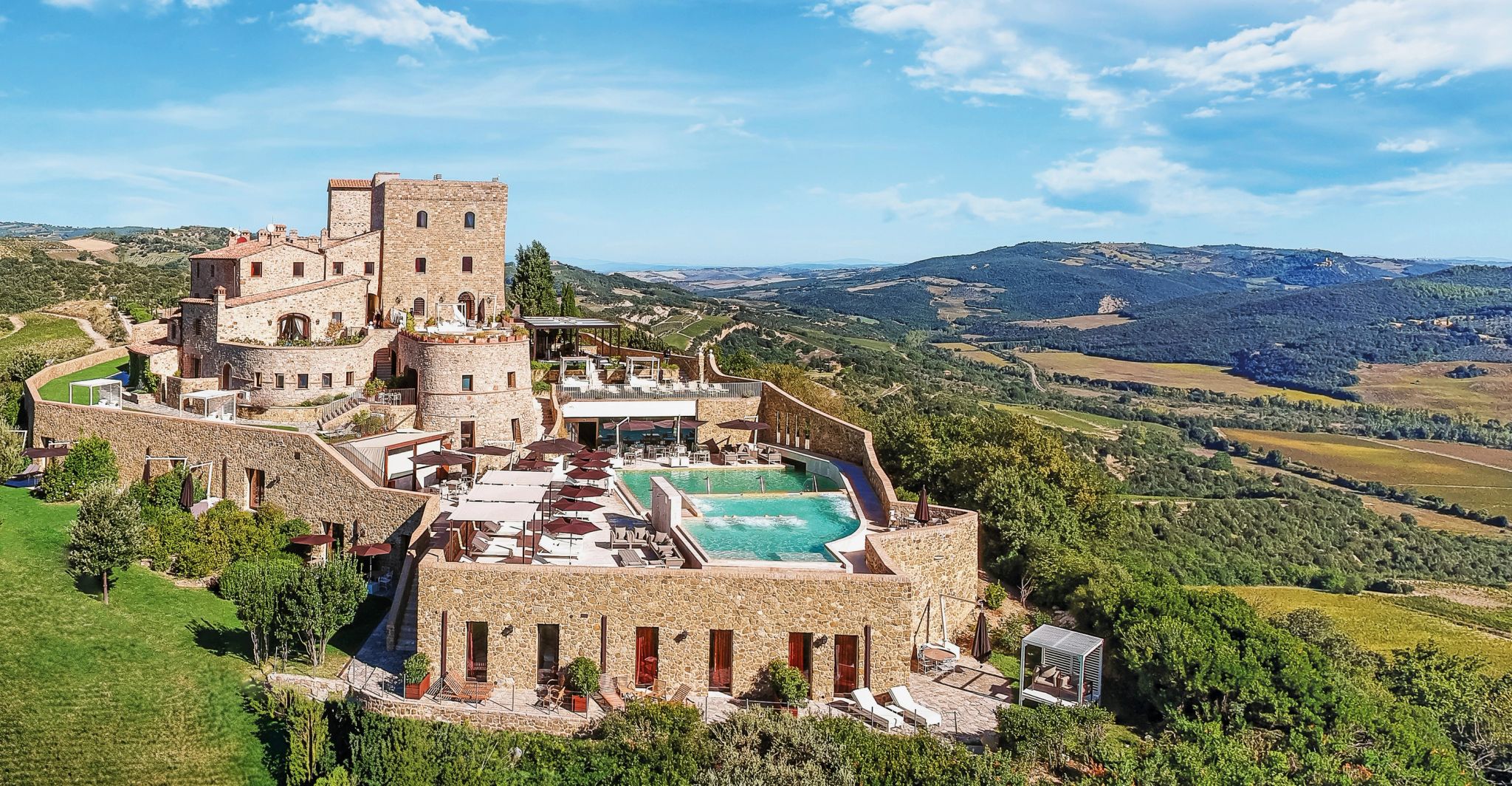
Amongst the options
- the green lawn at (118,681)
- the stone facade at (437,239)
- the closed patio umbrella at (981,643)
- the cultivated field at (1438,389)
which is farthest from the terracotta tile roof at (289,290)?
the cultivated field at (1438,389)

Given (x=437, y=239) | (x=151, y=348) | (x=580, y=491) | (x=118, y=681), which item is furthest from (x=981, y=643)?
(x=151, y=348)

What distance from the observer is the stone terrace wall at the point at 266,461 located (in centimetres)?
2375

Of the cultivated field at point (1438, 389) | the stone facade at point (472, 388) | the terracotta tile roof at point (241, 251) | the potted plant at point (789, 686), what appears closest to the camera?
the potted plant at point (789, 686)

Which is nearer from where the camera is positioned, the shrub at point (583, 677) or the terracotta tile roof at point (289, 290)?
the shrub at point (583, 677)

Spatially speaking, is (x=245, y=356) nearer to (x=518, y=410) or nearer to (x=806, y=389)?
(x=518, y=410)

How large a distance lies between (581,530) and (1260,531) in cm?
5369

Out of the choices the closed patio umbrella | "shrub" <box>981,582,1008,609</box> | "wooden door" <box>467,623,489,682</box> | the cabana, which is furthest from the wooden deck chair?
"shrub" <box>981,582,1008,609</box>

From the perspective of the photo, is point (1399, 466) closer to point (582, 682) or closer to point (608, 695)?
point (608, 695)

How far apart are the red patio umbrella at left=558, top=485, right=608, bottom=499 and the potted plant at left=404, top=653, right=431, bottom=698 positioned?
6.14 metres

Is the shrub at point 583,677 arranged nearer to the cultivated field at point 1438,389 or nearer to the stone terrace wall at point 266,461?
the stone terrace wall at point 266,461

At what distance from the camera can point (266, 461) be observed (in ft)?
82.5

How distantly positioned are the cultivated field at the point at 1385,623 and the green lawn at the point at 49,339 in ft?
171

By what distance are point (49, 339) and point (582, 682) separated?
43.3 m

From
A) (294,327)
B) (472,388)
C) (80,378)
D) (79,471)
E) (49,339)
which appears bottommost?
(79,471)
